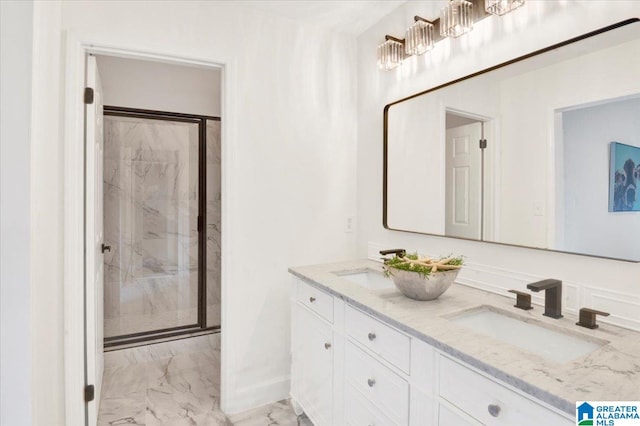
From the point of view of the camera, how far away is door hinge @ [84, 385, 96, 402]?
188 cm

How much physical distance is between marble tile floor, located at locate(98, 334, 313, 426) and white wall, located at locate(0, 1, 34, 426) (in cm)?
119

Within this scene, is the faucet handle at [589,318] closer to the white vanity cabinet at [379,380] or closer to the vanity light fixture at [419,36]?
the white vanity cabinet at [379,380]

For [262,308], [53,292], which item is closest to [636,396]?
[262,308]

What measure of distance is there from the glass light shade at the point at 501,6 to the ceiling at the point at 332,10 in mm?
688

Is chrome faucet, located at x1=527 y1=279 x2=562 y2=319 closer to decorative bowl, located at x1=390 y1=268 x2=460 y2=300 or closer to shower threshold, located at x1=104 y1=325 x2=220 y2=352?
decorative bowl, located at x1=390 y1=268 x2=460 y2=300

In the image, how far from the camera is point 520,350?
1003mm

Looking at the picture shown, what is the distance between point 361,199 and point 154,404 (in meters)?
1.90

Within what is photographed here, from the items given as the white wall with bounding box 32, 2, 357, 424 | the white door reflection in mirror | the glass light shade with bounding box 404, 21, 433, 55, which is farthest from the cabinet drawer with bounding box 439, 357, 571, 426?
the glass light shade with bounding box 404, 21, 433, 55

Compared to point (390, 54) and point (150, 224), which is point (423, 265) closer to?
point (390, 54)

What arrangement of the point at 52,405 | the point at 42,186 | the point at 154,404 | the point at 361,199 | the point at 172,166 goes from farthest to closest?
1. the point at 172,166
2. the point at 361,199
3. the point at 154,404
4. the point at 52,405
5. the point at 42,186

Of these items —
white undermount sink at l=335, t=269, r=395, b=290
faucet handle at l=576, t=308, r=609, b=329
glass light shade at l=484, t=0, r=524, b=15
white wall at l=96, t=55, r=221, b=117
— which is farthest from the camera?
white wall at l=96, t=55, r=221, b=117

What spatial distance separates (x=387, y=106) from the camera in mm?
2260

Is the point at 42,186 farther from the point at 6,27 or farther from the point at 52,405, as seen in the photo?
the point at 52,405

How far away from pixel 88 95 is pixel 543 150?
2.18 metres
